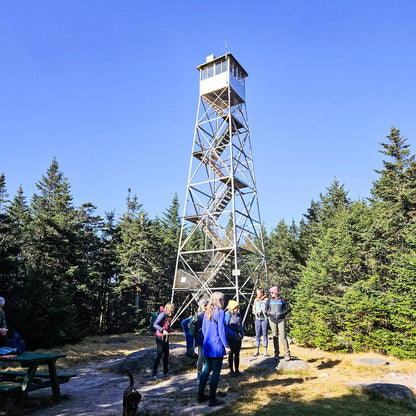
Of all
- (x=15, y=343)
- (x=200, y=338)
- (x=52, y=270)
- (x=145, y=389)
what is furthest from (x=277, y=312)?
(x=52, y=270)

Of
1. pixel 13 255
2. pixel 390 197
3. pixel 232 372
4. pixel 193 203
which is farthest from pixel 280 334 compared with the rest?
pixel 13 255

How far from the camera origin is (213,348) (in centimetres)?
534

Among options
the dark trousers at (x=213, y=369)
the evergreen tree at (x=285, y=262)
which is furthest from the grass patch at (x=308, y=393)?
the evergreen tree at (x=285, y=262)

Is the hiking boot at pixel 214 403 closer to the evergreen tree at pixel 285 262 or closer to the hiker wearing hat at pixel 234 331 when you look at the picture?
the hiker wearing hat at pixel 234 331

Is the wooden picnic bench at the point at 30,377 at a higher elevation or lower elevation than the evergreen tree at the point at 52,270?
lower

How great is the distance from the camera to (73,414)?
563cm

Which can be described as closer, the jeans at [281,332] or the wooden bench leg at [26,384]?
the wooden bench leg at [26,384]

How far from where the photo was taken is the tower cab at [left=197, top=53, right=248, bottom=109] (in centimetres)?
1839

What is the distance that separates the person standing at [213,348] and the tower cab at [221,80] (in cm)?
1497

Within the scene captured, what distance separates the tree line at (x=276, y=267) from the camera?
448 inches

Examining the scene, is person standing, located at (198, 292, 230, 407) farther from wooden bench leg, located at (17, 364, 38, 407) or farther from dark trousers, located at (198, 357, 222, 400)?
wooden bench leg, located at (17, 364, 38, 407)

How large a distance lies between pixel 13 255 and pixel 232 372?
1834 centimetres

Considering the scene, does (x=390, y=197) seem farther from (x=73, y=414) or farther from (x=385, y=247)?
(x=73, y=414)

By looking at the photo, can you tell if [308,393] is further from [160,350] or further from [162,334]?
[160,350]
